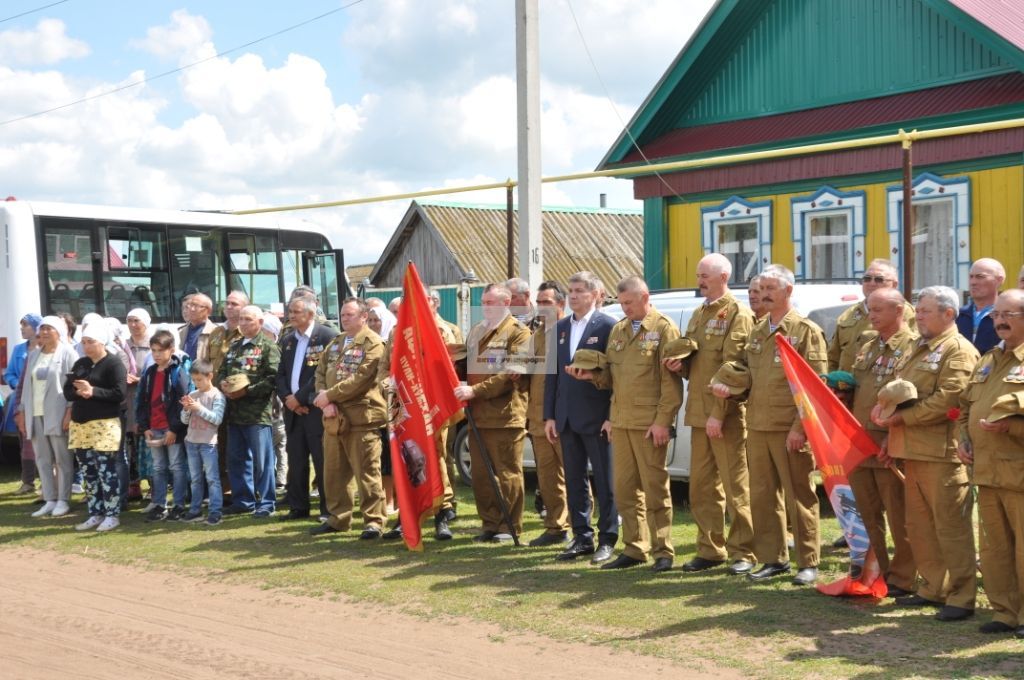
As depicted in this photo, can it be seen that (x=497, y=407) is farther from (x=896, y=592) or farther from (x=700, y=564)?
(x=896, y=592)

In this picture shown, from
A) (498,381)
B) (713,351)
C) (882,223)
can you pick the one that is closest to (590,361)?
(713,351)

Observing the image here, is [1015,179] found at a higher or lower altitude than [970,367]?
higher

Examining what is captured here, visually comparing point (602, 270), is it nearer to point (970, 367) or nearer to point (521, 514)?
point (521, 514)

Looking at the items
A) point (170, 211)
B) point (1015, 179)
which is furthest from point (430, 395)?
point (1015, 179)

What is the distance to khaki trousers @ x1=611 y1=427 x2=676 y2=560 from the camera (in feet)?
28.7

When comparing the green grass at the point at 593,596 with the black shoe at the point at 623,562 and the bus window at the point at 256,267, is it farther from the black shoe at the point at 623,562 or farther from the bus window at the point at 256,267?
the bus window at the point at 256,267

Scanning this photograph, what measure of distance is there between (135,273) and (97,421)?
Result: 546cm

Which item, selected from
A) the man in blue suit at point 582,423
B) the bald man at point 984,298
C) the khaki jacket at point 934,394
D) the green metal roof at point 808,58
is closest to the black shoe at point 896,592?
the khaki jacket at point 934,394

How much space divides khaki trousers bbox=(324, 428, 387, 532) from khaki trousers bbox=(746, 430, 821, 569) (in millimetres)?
3495

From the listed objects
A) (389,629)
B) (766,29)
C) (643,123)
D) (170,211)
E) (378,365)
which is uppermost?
(766,29)

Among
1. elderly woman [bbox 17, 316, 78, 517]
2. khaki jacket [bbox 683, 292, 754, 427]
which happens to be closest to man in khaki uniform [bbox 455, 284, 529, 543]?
A: khaki jacket [bbox 683, 292, 754, 427]

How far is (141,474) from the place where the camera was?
12484 millimetres

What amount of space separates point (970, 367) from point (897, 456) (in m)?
0.72

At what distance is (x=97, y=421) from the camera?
37.1 feet
